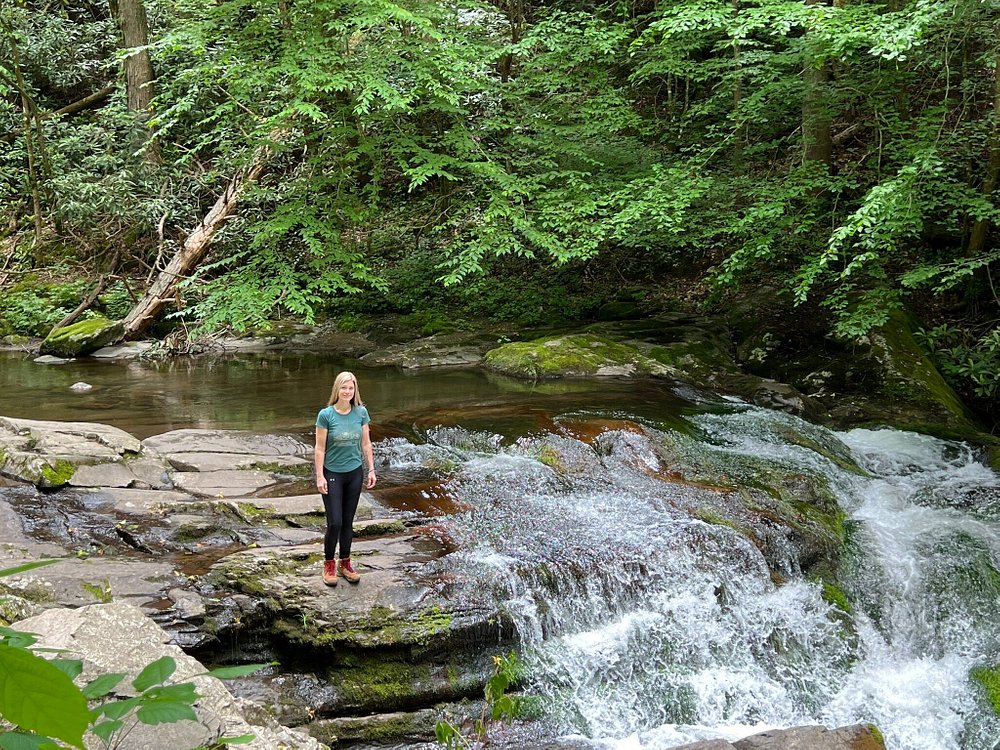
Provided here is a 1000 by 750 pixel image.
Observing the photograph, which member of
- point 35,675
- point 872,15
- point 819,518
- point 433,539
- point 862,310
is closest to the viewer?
point 35,675

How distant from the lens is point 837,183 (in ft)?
35.0

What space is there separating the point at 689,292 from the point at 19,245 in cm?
1444

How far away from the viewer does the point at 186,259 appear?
15.8 m

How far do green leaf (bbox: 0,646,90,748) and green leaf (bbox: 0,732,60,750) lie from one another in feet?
0.84

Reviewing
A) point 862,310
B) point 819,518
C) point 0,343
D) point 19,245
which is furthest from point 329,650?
point 19,245

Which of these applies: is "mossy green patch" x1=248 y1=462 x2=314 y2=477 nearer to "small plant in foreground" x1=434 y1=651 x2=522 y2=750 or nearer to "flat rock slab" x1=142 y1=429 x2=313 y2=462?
"flat rock slab" x1=142 y1=429 x2=313 y2=462

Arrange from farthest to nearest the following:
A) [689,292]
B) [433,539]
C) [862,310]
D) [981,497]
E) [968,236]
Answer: [689,292] < [968,236] < [862,310] < [981,497] < [433,539]

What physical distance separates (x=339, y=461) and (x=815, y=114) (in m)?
9.17

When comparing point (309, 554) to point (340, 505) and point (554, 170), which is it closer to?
point (340, 505)

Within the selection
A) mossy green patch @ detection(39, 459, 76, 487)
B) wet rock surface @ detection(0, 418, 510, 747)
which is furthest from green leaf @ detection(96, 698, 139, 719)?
mossy green patch @ detection(39, 459, 76, 487)

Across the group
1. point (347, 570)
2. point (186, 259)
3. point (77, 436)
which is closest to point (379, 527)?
point (347, 570)

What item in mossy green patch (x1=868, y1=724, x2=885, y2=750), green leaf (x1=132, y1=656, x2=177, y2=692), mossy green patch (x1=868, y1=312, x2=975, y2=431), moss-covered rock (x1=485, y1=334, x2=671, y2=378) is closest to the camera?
green leaf (x1=132, y1=656, x2=177, y2=692)

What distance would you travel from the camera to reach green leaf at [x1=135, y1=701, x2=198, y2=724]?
1.18 meters

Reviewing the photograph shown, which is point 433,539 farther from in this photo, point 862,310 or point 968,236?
point 968,236
